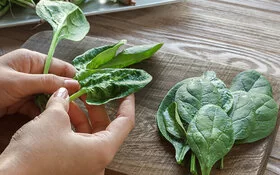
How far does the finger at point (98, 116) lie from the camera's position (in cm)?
70

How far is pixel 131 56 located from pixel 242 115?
222mm

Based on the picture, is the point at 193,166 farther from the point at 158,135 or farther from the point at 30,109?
the point at 30,109

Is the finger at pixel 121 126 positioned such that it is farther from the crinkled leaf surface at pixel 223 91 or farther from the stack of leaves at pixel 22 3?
the stack of leaves at pixel 22 3

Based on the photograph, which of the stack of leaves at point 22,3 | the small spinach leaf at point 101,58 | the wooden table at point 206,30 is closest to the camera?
the small spinach leaf at point 101,58

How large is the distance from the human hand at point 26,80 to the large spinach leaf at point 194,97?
16cm

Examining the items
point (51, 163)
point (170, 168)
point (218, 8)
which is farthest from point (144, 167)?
point (218, 8)

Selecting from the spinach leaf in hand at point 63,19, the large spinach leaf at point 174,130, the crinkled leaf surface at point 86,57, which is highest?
the spinach leaf in hand at point 63,19

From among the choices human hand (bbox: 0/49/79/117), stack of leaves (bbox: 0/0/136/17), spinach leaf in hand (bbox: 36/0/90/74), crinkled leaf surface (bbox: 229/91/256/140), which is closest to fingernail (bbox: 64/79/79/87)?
human hand (bbox: 0/49/79/117)

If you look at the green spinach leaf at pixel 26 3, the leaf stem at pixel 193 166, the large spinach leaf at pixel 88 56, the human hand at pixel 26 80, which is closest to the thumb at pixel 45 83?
the human hand at pixel 26 80

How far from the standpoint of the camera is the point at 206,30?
38.0 inches

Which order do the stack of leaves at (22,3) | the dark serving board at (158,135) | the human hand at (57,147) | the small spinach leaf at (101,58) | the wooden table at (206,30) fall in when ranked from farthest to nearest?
the stack of leaves at (22,3), the wooden table at (206,30), the small spinach leaf at (101,58), the dark serving board at (158,135), the human hand at (57,147)

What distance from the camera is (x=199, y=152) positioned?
636 mm

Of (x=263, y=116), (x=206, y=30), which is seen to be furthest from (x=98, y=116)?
(x=206, y=30)

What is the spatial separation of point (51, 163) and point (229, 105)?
0.94ft
